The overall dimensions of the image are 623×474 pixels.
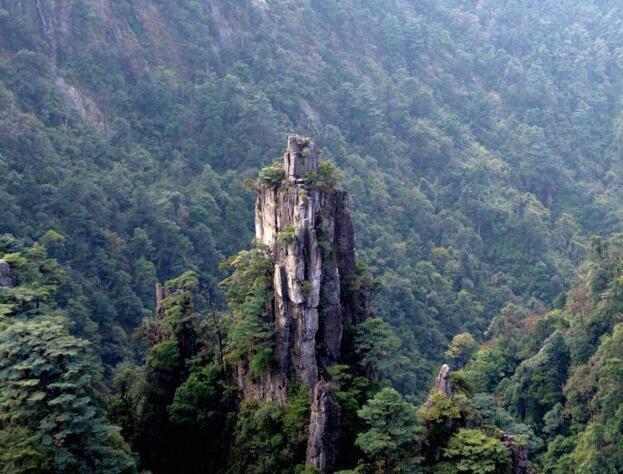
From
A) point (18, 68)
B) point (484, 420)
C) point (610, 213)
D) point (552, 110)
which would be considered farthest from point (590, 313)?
point (552, 110)

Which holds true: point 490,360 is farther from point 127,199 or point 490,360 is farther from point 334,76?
point 334,76

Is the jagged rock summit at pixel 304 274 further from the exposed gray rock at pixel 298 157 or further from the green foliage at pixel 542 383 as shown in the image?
the green foliage at pixel 542 383

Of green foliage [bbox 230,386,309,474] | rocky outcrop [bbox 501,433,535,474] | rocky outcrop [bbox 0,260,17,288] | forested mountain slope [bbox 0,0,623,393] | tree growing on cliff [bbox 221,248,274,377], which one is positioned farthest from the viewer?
forested mountain slope [bbox 0,0,623,393]

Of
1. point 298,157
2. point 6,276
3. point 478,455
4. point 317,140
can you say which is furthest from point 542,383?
point 317,140

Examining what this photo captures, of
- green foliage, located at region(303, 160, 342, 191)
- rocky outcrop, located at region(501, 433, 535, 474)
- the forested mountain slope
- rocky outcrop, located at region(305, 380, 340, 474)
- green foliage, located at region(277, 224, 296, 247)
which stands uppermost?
the forested mountain slope

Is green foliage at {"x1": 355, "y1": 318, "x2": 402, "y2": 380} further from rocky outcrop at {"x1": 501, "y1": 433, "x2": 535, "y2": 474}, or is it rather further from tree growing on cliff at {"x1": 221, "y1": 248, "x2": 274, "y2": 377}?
rocky outcrop at {"x1": 501, "y1": 433, "x2": 535, "y2": 474}

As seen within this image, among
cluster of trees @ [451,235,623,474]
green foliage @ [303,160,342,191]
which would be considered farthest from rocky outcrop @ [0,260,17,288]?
cluster of trees @ [451,235,623,474]

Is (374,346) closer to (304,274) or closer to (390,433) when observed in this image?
(304,274)
